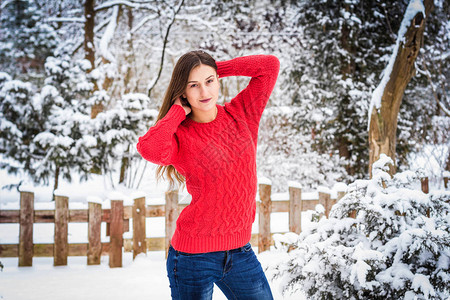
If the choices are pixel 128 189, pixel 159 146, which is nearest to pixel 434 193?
pixel 159 146

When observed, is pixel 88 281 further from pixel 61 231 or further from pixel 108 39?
pixel 108 39

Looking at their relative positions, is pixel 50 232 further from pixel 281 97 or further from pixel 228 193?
pixel 281 97

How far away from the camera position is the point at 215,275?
1708 mm

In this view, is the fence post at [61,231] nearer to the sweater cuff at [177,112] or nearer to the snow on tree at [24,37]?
the sweater cuff at [177,112]

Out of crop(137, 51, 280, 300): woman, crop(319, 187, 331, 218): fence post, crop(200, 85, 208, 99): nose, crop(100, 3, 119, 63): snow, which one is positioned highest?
crop(100, 3, 119, 63): snow

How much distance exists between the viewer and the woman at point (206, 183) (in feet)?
5.58

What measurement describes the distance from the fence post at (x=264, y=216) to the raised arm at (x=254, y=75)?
8.66 ft

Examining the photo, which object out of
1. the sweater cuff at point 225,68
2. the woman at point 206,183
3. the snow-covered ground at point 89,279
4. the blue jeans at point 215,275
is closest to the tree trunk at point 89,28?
the snow-covered ground at point 89,279

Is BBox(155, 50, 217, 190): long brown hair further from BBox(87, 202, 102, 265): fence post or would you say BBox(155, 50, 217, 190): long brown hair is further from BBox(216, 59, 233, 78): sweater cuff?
BBox(87, 202, 102, 265): fence post

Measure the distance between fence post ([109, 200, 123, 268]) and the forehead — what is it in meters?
2.95

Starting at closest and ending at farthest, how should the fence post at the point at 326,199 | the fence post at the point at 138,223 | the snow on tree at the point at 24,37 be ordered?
the fence post at the point at 138,223 → the fence post at the point at 326,199 → the snow on tree at the point at 24,37

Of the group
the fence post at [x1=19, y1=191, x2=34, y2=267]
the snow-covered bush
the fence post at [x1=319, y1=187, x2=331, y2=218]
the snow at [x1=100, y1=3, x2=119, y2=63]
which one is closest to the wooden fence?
the fence post at [x1=19, y1=191, x2=34, y2=267]

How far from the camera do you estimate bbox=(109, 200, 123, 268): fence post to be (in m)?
4.40

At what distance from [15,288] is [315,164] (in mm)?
6176
